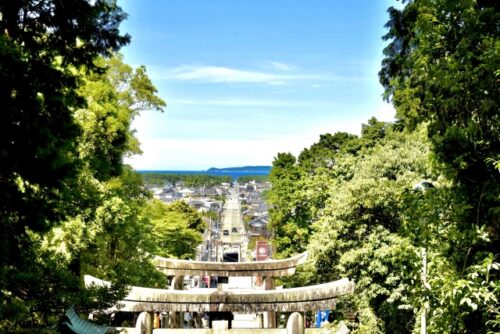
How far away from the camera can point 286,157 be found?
3909cm

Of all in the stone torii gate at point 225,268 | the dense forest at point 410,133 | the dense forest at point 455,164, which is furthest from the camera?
the stone torii gate at point 225,268

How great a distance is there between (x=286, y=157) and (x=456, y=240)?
107 feet

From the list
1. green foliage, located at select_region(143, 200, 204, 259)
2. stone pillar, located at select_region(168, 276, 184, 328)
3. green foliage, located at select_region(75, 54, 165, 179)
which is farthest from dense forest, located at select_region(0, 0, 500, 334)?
green foliage, located at select_region(143, 200, 204, 259)

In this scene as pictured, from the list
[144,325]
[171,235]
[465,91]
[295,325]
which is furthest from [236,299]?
[171,235]

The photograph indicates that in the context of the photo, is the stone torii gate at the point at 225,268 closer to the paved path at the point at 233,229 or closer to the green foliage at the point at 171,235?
the green foliage at the point at 171,235

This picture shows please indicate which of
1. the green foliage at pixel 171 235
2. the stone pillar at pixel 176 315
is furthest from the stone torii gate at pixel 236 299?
the green foliage at pixel 171 235

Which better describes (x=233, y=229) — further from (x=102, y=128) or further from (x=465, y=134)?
(x=465, y=134)

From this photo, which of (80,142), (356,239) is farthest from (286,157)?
(80,142)

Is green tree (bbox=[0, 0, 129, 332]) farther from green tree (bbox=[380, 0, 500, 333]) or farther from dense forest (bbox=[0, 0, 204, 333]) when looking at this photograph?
green tree (bbox=[380, 0, 500, 333])

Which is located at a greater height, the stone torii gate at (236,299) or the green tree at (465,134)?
the green tree at (465,134)

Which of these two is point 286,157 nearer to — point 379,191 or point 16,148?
point 379,191

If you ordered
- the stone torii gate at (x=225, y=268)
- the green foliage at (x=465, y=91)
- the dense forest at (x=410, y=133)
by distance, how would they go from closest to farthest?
the dense forest at (x=410, y=133), the green foliage at (x=465, y=91), the stone torii gate at (x=225, y=268)

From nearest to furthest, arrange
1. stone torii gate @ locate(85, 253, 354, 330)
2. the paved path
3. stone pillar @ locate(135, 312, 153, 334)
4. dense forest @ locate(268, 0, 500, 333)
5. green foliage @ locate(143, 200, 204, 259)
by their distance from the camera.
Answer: dense forest @ locate(268, 0, 500, 333) → stone pillar @ locate(135, 312, 153, 334) → stone torii gate @ locate(85, 253, 354, 330) → green foliage @ locate(143, 200, 204, 259) → the paved path

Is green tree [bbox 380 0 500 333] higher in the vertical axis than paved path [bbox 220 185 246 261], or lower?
higher
